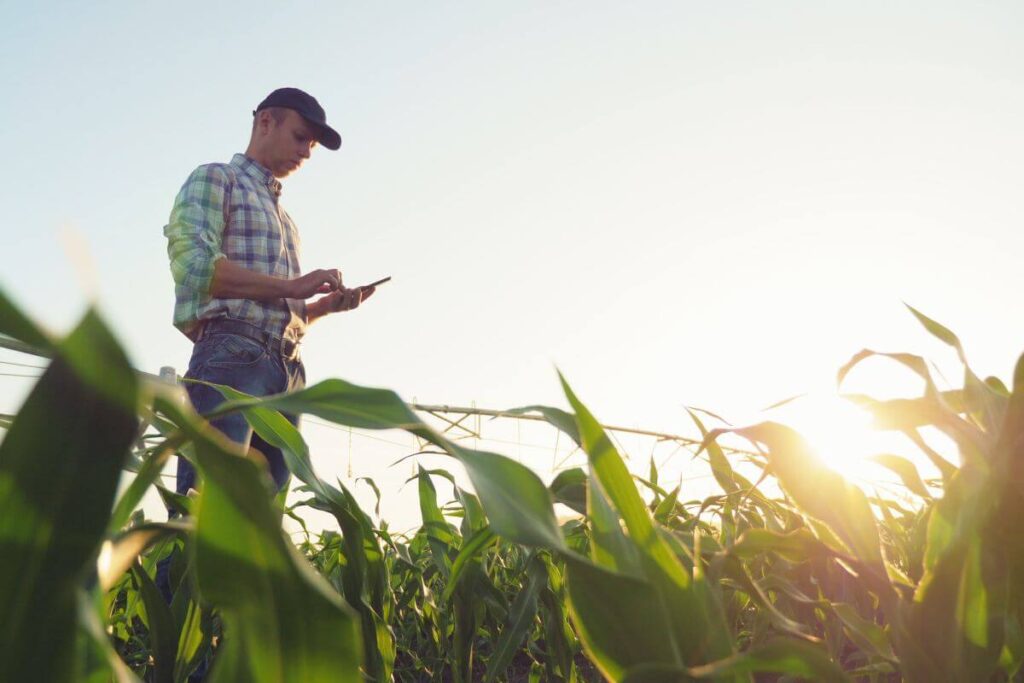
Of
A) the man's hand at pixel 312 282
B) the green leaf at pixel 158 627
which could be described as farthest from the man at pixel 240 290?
the green leaf at pixel 158 627

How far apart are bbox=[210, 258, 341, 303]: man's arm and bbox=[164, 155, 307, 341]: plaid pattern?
2cm

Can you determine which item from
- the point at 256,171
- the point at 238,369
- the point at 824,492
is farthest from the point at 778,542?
the point at 256,171

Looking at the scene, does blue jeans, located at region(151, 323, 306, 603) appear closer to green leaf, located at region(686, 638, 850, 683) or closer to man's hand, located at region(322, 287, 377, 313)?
man's hand, located at region(322, 287, 377, 313)

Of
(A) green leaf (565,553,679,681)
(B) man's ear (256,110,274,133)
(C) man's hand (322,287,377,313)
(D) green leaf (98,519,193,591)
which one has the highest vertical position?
(B) man's ear (256,110,274,133)

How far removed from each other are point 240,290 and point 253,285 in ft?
0.11

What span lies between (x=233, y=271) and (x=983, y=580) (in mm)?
1859

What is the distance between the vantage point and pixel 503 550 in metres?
1.29

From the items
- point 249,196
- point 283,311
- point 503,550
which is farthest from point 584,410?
point 249,196

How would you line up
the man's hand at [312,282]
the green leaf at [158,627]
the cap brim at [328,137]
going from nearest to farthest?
1. the green leaf at [158,627]
2. the man's hand at [312,282]
3. the cap brim at [328,137]

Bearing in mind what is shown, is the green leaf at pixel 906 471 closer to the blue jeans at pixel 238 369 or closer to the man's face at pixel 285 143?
the blue jeans at pixel 238 369

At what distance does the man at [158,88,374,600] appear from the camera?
1948 mm

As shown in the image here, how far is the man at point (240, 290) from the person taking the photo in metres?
1.95

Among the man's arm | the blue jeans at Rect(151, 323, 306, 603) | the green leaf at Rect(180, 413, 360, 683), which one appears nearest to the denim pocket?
the blue jeans at Rect(151, 323, 306, 603)

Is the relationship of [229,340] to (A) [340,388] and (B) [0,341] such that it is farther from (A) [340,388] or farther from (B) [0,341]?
(A) [340,388]
